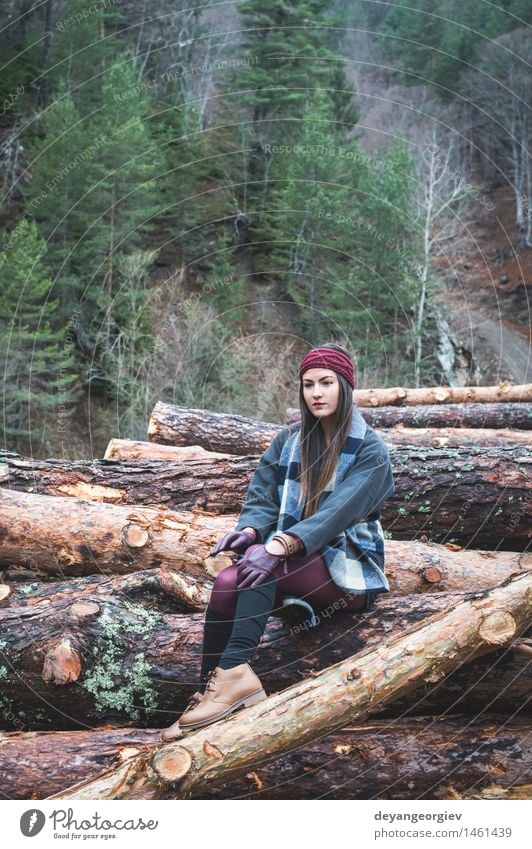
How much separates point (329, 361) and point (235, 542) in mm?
907

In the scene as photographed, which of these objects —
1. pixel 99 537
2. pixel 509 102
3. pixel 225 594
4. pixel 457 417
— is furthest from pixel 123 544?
pixel 509 102

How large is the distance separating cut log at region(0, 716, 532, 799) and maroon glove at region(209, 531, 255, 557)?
80cm

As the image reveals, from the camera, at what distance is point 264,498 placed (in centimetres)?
362

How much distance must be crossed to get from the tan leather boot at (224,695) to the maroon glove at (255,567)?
0.32 meters

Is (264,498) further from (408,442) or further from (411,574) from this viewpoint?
(408,442)

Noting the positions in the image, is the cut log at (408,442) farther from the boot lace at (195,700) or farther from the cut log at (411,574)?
the boot lace at (195,700)

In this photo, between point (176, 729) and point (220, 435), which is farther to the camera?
point (220, 435)

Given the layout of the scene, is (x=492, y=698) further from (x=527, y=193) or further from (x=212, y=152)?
(x=527, y=193)

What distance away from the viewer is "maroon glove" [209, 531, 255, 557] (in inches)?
132

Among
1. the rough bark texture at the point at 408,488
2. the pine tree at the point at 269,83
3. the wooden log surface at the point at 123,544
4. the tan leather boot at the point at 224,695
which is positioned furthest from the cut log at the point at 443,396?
the pine tree at the point at 269,83

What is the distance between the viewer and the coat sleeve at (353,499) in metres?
3.22

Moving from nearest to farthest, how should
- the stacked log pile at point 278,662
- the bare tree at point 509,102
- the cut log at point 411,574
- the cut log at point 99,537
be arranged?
the stacked log pile at point 278,662, the cut log at point 411,574, the cut log at point 99,537, the bare tree at point 509,102

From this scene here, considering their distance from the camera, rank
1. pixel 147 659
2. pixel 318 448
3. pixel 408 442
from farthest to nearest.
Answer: pixel 408 442 → pixel 318 448 → pixel 147 659

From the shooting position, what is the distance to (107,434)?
1820 cm
